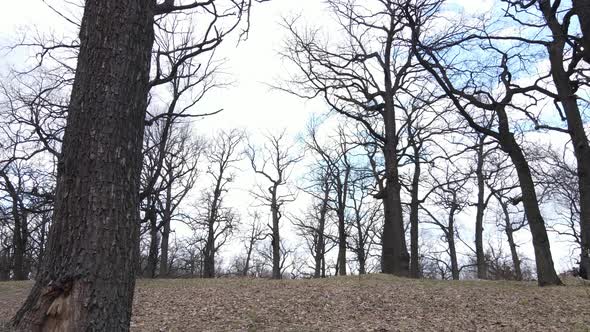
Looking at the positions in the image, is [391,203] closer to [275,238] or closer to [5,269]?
[275,238]

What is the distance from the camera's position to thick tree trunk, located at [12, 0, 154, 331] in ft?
9.68

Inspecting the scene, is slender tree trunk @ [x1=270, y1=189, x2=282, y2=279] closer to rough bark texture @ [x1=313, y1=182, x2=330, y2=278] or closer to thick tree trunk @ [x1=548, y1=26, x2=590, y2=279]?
rough bark texture @ [x1=313, y1=182, x2=330, y2=278]

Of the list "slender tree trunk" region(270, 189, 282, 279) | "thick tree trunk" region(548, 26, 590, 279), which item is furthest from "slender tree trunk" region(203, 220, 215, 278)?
"thick tree trunk" region(548, 26, 590, 279)

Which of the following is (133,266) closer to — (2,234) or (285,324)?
(285,324)

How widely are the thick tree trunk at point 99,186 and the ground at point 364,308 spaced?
5008 millimetres

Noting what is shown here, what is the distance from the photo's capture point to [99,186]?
10.3 ft

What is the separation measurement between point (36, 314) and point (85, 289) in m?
0.32

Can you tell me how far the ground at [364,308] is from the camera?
25.1 feet

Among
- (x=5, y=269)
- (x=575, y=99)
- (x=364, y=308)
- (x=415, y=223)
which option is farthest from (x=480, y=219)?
(x=5, y=269)

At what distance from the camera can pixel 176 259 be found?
151 feet

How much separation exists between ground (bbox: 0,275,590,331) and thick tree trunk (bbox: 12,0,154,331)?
5.01m

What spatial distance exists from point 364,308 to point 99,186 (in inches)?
275

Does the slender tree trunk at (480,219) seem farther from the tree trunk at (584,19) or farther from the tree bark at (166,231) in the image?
the tree bark at (166,231)

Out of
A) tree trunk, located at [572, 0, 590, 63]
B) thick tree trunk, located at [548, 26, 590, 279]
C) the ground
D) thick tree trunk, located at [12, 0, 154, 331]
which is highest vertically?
tree trunk, located at [572, 0, 590, 63]
